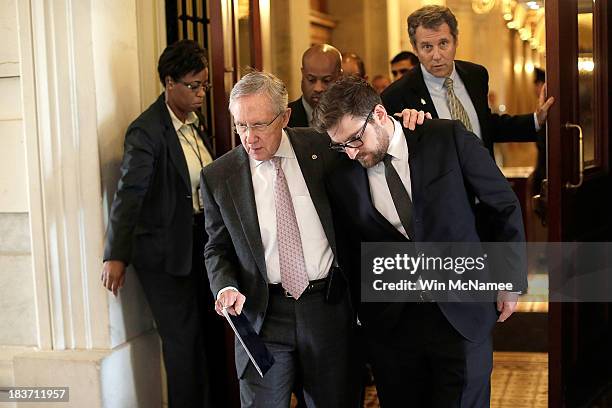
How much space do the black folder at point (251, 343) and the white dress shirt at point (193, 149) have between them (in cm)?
113

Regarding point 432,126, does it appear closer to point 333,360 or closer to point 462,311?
point 462,311

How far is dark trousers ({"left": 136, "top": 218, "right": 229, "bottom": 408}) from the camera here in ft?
12.1

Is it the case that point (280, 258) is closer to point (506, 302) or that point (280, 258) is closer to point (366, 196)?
point (366, 196)

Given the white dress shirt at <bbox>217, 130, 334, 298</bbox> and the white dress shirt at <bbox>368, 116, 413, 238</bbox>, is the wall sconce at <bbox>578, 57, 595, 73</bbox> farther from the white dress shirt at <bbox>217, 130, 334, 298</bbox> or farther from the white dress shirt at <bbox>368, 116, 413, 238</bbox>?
the white dress shirt at <bbox>217, 130, 334, 298</bbox>

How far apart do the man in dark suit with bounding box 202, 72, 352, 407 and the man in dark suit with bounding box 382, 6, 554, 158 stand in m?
0.81

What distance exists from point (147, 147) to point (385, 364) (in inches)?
57.1

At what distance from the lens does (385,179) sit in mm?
2613

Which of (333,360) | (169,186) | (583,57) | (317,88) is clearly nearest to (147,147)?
(169,186)

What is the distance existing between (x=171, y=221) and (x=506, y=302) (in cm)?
153

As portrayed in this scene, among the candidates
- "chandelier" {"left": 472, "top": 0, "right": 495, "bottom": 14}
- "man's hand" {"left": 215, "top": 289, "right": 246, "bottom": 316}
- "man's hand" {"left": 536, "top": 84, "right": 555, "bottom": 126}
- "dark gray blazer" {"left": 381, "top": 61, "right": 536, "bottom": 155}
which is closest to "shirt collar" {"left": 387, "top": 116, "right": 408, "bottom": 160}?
"man's hand" {"left": 215, "top": 289, "right": 246, "bottom": 316}

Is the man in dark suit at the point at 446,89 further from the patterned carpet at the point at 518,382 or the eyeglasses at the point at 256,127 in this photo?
the patterned carpet at the point at 518,382

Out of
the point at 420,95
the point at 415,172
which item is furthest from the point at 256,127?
the point at 420,95

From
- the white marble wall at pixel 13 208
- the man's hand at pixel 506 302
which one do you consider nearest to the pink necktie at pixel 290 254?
the man's hand at pixel 506 302

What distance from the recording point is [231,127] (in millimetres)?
3943
